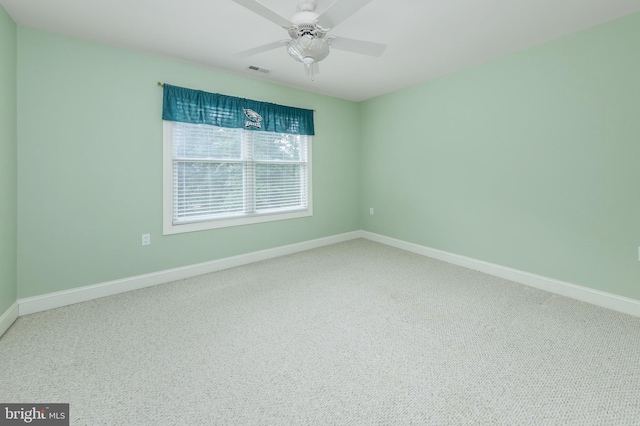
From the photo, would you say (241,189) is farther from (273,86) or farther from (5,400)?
(5,400)

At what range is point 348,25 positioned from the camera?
7.78 feet

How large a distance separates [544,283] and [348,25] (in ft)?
10.6

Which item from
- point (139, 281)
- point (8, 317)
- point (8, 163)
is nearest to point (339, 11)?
point (8, 163)

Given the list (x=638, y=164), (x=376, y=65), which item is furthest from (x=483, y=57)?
(x=638, y=164)

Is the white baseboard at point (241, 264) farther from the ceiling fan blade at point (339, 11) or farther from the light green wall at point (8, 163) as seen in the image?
the ceiling fan blade at point (339, 11)

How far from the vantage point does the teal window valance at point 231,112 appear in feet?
9.93

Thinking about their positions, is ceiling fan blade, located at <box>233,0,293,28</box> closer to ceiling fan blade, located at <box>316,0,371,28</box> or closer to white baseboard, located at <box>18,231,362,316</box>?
ceiling fan blade, located at <box>316,0,371,28</box>

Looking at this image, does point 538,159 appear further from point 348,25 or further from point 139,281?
point 139,281

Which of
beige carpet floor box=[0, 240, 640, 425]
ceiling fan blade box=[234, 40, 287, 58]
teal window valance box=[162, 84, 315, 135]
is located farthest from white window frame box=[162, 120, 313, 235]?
ceiling fan blade box=[234, 40, 287, 58]

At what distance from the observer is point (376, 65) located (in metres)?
3.26

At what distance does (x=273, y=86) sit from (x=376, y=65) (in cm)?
147

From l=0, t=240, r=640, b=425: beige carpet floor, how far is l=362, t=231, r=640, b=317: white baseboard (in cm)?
11

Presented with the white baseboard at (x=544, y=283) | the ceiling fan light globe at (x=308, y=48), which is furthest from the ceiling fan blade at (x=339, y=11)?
the white baseboard at (x=544, y=283)

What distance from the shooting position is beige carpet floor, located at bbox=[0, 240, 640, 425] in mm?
1377
